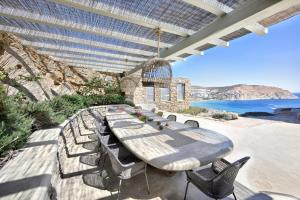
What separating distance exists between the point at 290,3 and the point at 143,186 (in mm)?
3470

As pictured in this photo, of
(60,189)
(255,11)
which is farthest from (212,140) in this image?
(60,189)

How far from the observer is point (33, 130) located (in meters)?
3.34

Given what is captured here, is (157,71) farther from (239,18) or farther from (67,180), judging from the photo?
(67,180)

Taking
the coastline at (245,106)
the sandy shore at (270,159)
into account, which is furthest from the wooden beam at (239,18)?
the coastline at (245,106)

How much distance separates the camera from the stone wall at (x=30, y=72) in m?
4.41

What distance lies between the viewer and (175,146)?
2369mm

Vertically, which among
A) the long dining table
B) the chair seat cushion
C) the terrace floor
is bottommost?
the terrace floor

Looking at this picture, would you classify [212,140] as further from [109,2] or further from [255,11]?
[109,2]

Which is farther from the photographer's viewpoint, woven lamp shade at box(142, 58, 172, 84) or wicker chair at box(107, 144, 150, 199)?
woven lamp shade at box(142, 58, 172, 84)

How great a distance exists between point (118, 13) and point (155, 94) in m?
10.1

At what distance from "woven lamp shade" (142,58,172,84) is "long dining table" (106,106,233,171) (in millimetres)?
1254

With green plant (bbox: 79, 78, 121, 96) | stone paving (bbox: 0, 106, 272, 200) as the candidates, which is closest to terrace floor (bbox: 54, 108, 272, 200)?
stone paving (bbox: 0, 106, 272, 200)

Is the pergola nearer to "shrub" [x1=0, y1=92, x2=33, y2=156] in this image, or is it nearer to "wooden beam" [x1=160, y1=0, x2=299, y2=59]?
"wooden beam" [x1=160, y1=0, x2=299, y2=59]

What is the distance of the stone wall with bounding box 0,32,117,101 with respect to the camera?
441cm
